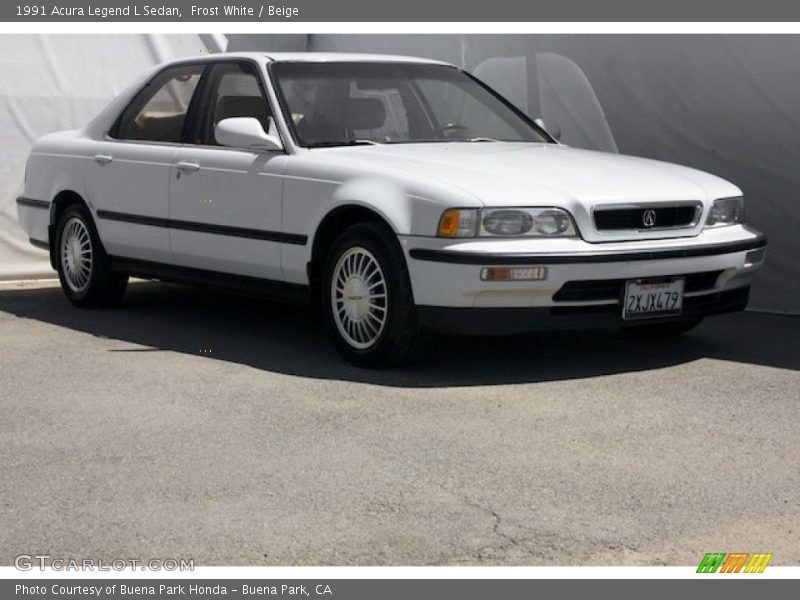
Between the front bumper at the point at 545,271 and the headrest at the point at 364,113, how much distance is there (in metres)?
1.28

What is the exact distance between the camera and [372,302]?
25.3 ft

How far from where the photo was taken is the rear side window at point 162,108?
9.25 m

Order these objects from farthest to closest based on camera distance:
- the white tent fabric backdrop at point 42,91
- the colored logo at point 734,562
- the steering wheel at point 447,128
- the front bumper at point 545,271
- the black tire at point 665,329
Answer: the white tent fabric backdrop at point 42,91 < the steering wheel at point 447,128 < the black tire at point 665,329 < the front bumper at point 545,271 < the colored logo at point 734,562

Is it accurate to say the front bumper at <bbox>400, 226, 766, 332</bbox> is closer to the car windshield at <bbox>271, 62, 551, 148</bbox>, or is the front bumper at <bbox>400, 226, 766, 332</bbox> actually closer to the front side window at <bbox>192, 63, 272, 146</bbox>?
the car windshield at <bbox>271, 62, 551, 148</bbox>

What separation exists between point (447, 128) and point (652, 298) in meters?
1.82

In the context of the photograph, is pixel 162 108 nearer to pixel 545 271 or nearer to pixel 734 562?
pixel 545 271

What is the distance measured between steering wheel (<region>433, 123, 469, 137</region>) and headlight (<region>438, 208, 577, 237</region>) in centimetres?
161

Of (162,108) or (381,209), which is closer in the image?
(381,209)

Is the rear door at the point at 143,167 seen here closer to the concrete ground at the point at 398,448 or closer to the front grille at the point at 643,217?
the concrete ground at the point at 398,448

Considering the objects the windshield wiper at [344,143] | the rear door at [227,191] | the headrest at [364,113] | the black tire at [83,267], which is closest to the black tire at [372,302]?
the rear door at [227,191]

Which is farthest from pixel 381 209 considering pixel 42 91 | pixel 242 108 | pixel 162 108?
pixel 42 91

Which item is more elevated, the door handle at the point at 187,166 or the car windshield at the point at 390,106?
the car windshield at the point at 390,106

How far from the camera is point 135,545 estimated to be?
483 cm
